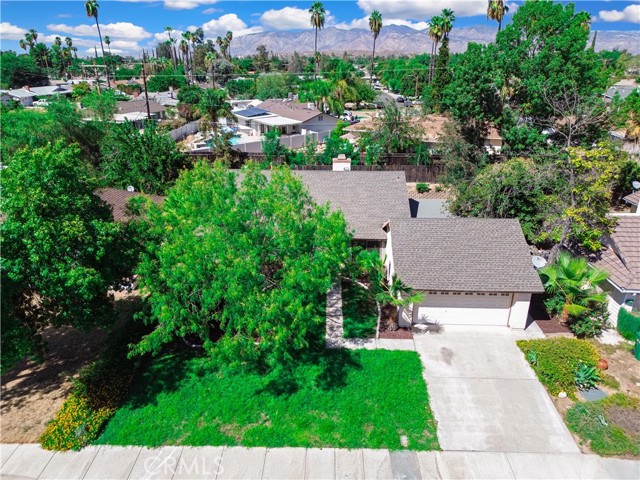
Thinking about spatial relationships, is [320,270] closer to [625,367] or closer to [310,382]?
[310,382]

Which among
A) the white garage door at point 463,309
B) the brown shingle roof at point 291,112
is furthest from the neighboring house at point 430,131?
the white garage door at point 463,309

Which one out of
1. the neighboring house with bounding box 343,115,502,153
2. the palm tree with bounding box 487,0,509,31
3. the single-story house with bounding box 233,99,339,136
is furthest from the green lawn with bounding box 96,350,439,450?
the palm tree with bounding box 487,0,509,31

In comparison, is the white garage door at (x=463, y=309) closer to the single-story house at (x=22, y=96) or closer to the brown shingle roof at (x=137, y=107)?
the brown shingle roof at (x=137, y=107)

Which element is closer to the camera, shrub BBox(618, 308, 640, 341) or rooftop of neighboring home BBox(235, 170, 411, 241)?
shrub BBox(618, 308, 640, 341)

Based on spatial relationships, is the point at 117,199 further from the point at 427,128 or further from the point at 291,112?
the point at 427,128

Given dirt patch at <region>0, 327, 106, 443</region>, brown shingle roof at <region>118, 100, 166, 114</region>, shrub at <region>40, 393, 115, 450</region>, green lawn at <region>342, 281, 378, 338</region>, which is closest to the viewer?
shrub at <region>40, 393, 115, 450</region>

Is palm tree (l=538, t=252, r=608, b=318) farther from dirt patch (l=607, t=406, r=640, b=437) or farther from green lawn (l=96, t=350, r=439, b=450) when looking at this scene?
green lawn (l=96, t=350, r=439, b=450)

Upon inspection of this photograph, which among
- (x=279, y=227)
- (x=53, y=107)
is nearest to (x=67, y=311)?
(x=279, y=227)
